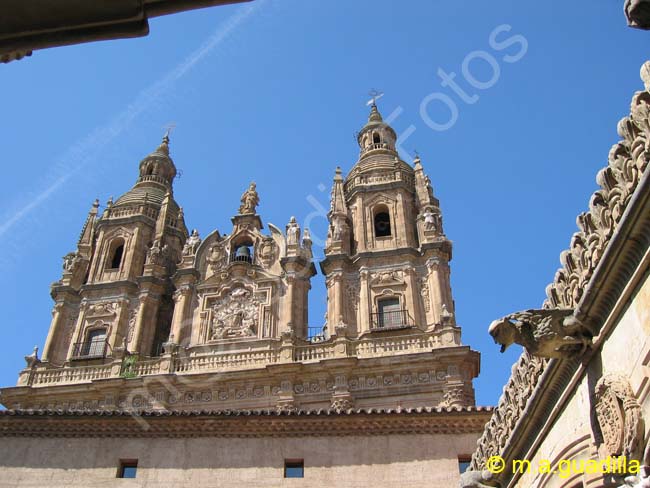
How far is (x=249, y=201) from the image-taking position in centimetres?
4050

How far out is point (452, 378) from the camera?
27.9m

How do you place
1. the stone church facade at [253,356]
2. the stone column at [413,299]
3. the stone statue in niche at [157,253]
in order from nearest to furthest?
the stone church facade at [253,356] → the stone column at [413,299] → the stone statue in niche at [157,253]

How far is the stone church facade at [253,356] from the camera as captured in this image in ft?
59.7

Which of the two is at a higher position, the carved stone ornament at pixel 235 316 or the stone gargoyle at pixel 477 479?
the carved stone ornament at pixel 235 316

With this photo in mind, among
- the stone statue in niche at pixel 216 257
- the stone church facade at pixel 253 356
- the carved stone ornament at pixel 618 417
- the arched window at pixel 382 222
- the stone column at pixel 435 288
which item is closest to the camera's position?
the carved stone ornament at pixel 618 417

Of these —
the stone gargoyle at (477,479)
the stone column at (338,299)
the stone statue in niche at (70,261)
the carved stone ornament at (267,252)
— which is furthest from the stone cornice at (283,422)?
the stone statue in niche at (70,261)

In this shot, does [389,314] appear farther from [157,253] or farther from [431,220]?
[157,253]

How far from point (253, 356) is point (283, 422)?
487 inches

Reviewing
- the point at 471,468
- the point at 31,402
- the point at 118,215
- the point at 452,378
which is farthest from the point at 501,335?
the point at 118,215

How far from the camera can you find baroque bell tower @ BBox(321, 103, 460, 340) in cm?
3170

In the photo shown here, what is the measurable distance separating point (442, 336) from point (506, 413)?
18054 mm

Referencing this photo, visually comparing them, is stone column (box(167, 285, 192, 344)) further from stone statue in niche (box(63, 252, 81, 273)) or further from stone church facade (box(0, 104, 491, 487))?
stone statue in niche (box(63, 252, 81, 273))

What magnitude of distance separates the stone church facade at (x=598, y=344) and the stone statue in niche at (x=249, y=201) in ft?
99.0

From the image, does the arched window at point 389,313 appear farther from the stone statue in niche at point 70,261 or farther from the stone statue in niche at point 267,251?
the stone statue in niche at point 70,261
